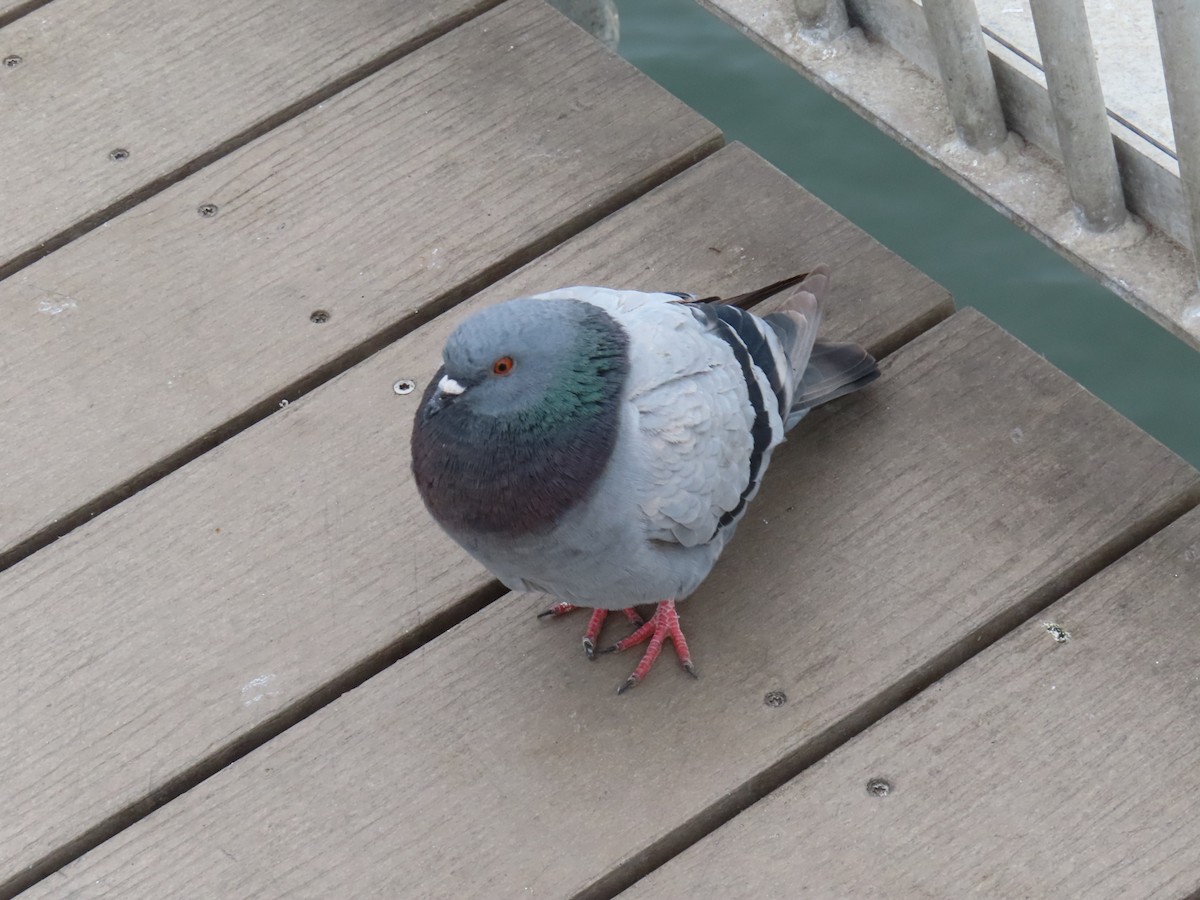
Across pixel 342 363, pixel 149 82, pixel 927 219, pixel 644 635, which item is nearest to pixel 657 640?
pixel 644 635

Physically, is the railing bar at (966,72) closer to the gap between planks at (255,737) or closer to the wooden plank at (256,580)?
the wooden plank at (256,580)

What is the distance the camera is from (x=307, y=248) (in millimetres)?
2828

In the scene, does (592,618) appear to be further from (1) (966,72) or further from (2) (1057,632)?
(1) (966,72)

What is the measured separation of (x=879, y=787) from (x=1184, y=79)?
1097 mm

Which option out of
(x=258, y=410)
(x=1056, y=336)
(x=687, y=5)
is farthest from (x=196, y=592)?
(x=687, y=5)

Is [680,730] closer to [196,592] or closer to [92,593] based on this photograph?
[196,592]

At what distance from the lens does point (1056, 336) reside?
14.0 feet

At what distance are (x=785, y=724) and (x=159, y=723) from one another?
3.19ft

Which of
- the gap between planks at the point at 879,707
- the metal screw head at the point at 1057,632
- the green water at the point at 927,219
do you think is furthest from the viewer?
the green water at the point at 927,219

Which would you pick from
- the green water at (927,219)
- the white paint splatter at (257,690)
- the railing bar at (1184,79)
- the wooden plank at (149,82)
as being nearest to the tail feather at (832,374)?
the railing bar at (1184,79)

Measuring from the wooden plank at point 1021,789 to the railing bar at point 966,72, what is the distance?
0.85 meters

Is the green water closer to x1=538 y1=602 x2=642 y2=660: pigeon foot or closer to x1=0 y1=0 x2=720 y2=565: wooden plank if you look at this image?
x1=0 y1=0 x2=720 y2=565: wooden plank

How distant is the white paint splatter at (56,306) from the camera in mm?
2773

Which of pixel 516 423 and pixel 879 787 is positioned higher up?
pixel 516 423
